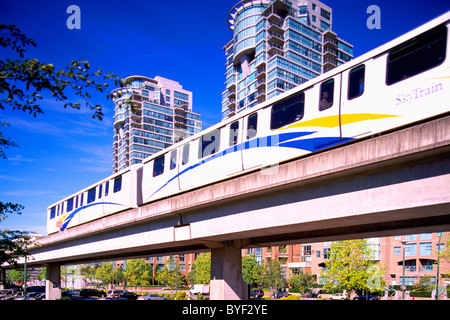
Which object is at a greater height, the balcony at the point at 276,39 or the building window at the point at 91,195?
the balcony at the point at 276,39

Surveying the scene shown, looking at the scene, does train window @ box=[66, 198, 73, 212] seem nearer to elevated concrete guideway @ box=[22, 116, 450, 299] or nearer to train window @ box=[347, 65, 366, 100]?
elevated concrete guideway @ box=[22, 116, 450, 299]

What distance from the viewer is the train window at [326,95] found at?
12.1 m

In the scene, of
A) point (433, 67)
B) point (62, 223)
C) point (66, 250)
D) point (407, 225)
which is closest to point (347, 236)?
point (407, 225)

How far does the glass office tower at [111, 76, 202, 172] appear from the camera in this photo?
429ft

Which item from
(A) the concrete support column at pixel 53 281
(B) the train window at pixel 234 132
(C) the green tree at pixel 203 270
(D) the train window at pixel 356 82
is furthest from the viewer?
(C) the green tree at pixel 203 270

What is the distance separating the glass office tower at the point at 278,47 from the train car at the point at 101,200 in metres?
60.4

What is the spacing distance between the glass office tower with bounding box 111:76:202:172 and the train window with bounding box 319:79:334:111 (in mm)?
118485

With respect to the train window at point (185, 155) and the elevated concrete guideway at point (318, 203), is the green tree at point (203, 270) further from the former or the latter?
the train window at point (185, 155)

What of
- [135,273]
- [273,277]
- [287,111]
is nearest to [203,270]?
[273,277]

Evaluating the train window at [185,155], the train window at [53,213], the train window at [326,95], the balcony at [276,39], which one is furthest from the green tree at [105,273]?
the train window at [326,95]

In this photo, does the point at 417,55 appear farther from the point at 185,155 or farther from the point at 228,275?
the point at 228,275

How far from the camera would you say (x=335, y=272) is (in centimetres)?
4497

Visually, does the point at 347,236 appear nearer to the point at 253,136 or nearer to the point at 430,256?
the point at 253,136

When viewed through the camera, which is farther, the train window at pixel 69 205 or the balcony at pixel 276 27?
the balcony at pixel 276 27
